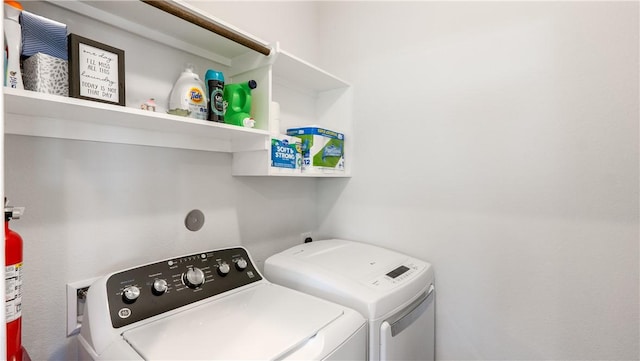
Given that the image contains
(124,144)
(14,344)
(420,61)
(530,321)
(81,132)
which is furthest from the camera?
(420,61)

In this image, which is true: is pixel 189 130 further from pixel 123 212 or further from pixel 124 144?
pixel 123 212

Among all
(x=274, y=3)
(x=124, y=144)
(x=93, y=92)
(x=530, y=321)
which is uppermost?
(x=274, y=3)

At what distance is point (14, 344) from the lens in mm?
687

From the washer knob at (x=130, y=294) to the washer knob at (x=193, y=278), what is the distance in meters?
0.14

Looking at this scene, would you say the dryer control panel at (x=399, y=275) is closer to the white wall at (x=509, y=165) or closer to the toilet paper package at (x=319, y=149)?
the white wall at (x=509, y=165)

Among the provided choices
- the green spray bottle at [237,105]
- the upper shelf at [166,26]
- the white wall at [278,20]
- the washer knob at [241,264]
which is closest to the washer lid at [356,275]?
the washer knob at [241,264]

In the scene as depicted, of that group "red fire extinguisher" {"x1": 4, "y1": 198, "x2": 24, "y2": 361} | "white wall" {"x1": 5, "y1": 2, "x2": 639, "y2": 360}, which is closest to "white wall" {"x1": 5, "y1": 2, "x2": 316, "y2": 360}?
"white wall" {"x1": 5, "y1": 2, "x2": 639, "y2": 360}

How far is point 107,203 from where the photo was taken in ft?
3.34

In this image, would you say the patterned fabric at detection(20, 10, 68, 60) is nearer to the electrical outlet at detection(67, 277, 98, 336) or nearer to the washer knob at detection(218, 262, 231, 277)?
the electrical outlet at detection(67, 277, 98, 336)

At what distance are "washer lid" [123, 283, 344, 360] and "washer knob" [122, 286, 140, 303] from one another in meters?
0.09

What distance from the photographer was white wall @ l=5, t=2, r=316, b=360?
0.88 meters

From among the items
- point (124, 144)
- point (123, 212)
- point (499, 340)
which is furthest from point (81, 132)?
point (499, 340)

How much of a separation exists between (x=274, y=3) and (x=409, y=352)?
1765mm

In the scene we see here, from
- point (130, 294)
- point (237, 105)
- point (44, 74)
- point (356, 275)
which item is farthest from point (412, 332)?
point (44, 74)
